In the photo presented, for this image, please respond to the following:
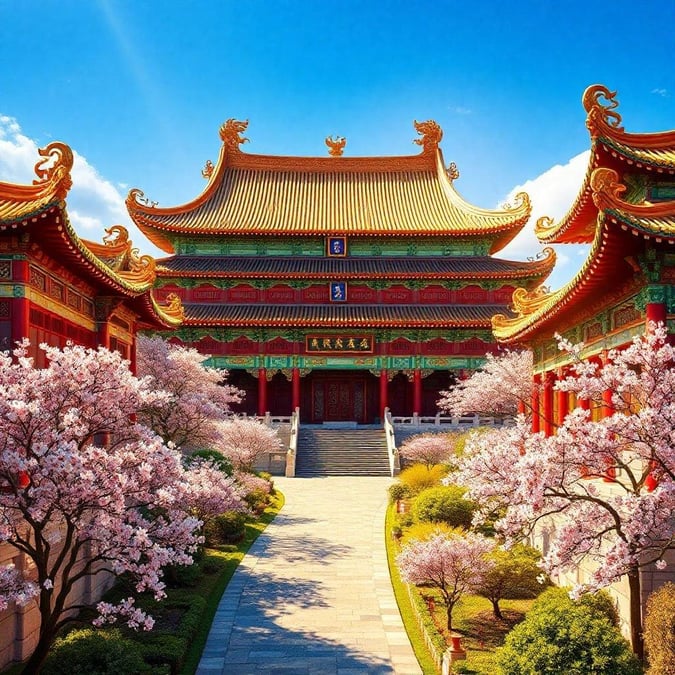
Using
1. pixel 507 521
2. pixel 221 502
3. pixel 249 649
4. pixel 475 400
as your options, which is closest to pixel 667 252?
pixel 507 521

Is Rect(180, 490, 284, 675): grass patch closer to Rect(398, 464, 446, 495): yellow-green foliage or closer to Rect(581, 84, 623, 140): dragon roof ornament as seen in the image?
Rect(398, 464, 446, 495): yellow-green foliage

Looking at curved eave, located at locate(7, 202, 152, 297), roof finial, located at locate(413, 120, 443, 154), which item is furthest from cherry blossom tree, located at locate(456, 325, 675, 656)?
roof finial, located at locate(413, 120, 443, 154)

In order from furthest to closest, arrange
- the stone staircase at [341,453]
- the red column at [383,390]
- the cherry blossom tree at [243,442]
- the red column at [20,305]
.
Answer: the red column at [383,390] < the stone staircase at [341,453] < the cherry blossom tree at [243,442] < the red column at [20,305]

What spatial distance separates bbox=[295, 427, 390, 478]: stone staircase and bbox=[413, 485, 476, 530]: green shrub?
45.2 ft

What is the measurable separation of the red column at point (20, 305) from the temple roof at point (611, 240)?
10.5 metres

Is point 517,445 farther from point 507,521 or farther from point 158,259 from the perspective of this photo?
point 158,259

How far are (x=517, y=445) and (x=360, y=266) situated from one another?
35.3 m

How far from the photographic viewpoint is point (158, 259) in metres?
46.2

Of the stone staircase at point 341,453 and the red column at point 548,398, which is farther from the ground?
the red column at point 548,398

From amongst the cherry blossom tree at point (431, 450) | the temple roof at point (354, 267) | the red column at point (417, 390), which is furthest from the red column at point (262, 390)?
the cherry blossom tree at point (431, 450)

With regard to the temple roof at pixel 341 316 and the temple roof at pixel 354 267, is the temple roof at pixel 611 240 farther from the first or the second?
the temple roof at pixel 354 267

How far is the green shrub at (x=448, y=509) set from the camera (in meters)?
20.3

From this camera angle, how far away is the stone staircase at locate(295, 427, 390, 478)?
34.8m

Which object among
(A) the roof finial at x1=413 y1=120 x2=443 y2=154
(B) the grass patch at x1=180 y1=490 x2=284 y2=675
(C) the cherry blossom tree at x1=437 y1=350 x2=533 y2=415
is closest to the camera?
(B) the grass patch at x1=180 y1=490 x2=284 y2=675
